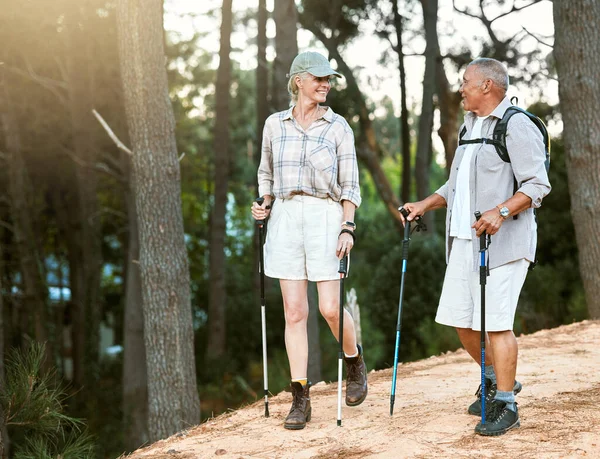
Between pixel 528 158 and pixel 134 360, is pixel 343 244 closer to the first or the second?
pixel 528 158

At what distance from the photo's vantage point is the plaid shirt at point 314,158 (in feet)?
17.4

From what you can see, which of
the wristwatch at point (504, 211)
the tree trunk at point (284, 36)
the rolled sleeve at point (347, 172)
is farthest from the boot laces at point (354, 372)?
the tree trunk at point (284, 36)

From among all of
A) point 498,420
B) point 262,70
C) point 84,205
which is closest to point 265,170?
point 498,420

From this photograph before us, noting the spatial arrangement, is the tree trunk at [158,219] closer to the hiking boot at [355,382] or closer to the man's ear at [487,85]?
the hiking boot at [355,382]

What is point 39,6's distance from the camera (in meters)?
15.8

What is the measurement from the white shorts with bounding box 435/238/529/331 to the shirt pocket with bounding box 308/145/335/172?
0.89 meters

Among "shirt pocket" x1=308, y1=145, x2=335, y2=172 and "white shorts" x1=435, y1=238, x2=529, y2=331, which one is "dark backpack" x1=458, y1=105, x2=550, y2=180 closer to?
"white shorts" x1=435, y1=238, x2=529, y2=331

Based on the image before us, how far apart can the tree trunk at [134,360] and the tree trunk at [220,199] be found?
3.07m

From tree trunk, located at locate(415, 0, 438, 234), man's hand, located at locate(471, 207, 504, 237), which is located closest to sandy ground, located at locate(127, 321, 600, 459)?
man's hand, located at locate(471, 207, 504, 237)

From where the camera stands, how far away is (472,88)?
16.5 feet

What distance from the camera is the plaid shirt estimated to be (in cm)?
532

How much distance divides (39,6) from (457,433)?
13.2 metres

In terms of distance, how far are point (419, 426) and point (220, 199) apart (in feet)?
43.9

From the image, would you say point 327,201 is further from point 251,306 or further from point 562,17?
point 251,306
